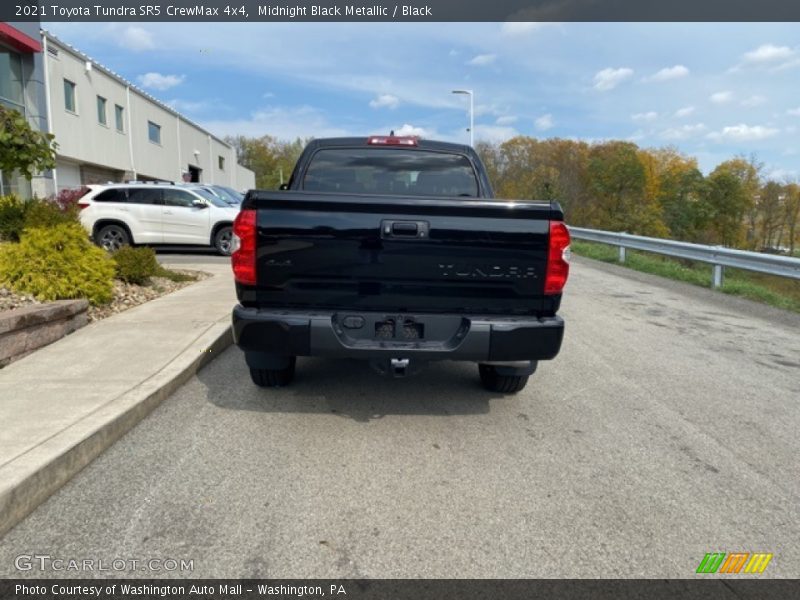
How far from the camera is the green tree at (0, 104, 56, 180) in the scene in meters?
6.50

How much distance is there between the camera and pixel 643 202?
198 feet

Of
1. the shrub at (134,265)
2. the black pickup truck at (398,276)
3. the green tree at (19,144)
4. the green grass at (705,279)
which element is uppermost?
the green tree at (19,144)

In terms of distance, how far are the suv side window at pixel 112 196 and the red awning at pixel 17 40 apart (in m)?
Result: 9.15

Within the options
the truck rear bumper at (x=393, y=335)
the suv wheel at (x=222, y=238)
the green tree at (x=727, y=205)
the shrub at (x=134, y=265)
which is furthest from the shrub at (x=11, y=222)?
the green tree at (x=727, y=205)

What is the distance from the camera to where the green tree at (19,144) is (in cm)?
650

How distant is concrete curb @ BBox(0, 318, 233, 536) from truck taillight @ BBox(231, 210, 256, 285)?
3.98ft

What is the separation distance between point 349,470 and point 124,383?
6.75 ft

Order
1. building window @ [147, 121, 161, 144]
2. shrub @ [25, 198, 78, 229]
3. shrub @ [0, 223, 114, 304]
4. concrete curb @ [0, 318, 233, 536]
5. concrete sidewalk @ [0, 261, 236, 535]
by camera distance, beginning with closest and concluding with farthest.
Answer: concrete curb @ [0, 318, 233, 536]
concrete sidewalk @ [0, 261, 236, 535]
shrub @ [0, 223, 114, 304]
shrub @ [25, 198, 78, 229]
building window @ [147, 121, 161, 144]

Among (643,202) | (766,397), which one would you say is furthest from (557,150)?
(766,397)

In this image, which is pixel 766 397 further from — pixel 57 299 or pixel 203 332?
pixel 57 299

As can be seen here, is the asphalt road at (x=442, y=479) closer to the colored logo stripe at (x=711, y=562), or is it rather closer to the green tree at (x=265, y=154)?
the colored logo stripe at (x=711, y=562)
